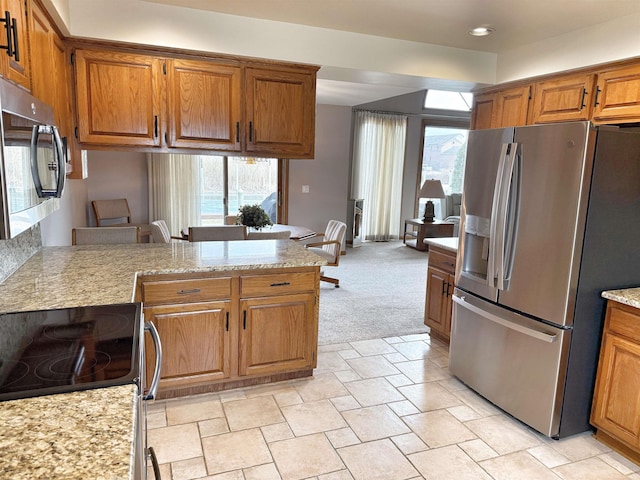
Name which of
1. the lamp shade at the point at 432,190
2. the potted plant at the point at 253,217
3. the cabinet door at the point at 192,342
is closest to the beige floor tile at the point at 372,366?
the cabinet door at the point at 192,342

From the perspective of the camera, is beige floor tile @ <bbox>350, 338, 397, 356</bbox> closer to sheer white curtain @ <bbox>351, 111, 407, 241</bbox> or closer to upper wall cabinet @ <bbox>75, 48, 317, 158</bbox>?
upper wall cabinet @ <bbox>75, 48, 317, 158</bbox>

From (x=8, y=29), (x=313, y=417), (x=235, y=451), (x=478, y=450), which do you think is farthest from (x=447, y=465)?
(x=8, y=29)

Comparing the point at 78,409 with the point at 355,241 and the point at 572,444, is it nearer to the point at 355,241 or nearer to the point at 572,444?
the point at 572,444

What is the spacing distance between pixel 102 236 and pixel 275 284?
4.79ft

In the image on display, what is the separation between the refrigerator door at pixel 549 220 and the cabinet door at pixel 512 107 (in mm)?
1095

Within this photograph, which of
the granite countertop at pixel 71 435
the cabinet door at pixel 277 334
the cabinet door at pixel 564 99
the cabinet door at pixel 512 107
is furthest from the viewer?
the cabinet door at pixel 512 107

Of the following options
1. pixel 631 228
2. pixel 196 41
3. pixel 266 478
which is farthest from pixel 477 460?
Result: pixel 196 41

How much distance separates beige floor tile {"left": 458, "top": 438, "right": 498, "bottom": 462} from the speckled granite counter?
1.03 meters

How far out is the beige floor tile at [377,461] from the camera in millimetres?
2094

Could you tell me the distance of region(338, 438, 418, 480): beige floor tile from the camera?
6.87 feet

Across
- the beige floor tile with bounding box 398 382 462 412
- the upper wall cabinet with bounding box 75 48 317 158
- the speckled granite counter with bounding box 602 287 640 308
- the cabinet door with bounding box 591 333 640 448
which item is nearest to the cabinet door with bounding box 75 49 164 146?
the upper wall cabinet with bounding box 75 48 317 158

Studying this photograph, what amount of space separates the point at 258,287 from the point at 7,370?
1563 mm

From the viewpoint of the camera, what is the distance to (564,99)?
305 centimetres

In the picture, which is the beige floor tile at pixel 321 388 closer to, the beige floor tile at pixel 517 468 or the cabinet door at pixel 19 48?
the beige floor tile at pixel 517 468
